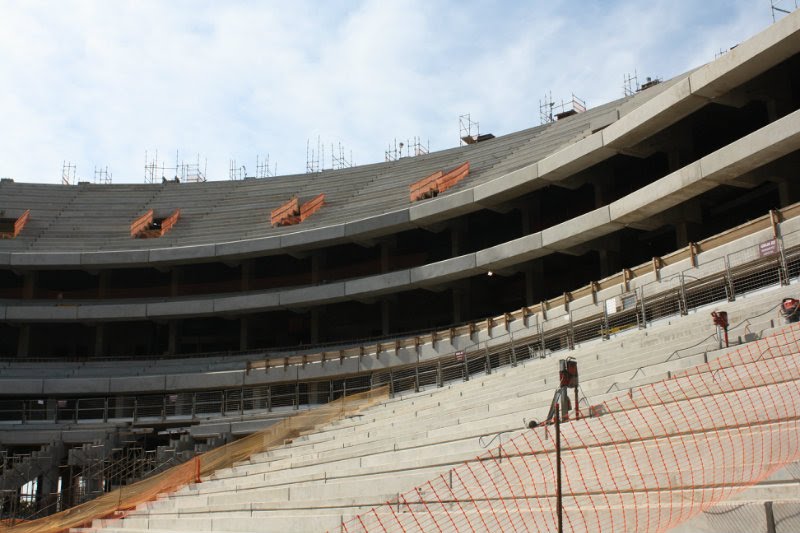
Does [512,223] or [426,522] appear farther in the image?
[512,223]

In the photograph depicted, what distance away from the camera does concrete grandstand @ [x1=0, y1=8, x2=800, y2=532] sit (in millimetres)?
13648

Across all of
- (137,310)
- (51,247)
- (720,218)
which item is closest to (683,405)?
(720,218)

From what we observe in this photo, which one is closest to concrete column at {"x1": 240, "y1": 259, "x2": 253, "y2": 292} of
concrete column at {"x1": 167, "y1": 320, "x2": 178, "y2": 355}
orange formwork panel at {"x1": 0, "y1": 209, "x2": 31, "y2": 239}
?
concrete column at {"x1": 167, "y1": 320, "x2": 178, "y2": 355}

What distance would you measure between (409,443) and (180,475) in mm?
7774

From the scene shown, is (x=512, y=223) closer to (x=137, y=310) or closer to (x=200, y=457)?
(x=137, y=310)

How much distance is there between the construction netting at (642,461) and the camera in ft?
31.4

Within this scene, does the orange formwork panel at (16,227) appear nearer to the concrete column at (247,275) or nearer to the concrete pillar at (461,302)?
the concrete column at (247,275)

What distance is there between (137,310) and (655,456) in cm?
3628

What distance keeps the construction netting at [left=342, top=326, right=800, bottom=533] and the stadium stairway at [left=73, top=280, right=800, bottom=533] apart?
0.96 meters

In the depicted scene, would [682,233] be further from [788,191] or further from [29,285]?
[29,285]

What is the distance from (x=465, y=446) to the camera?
15.5m

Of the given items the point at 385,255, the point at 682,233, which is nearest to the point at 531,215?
the point at 385,255

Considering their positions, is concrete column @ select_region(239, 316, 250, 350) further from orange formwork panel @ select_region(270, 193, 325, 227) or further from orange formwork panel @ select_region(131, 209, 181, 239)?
orange formwork panel @ select_region(131, 209, 181, 239)

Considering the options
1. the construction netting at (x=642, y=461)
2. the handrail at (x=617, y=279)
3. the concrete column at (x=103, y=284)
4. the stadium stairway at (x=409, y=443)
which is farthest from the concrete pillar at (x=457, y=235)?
the construction netting at (x=642, y=461)
